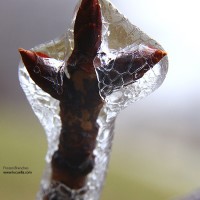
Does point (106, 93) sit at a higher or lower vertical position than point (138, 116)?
higher

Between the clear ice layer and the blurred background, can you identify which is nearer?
the clear ice layer

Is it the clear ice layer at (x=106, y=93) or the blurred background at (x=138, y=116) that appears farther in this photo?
the blurred background at (x=138, y=116)

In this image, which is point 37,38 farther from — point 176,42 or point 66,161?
point 66,161

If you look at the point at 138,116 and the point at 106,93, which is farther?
the point at 138,116

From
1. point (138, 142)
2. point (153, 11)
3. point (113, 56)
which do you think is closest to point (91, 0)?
point (113, 56)
